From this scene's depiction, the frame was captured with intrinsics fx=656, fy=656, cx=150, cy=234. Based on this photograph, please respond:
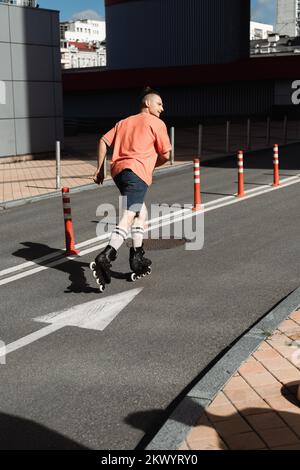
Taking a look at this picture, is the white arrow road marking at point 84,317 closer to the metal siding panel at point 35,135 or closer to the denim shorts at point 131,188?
the denim shorts at point 131,188

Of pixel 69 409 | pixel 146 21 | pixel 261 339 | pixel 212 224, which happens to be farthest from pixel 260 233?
pixel 146 21

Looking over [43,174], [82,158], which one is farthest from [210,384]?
[82,158]

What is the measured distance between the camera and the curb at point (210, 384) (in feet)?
12.1

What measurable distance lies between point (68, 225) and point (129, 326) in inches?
118

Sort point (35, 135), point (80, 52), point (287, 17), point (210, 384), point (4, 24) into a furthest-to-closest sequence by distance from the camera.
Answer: point (287, 17) < point (80, 52) < point (35, 135) < point (4, 24) < point (210, 384)

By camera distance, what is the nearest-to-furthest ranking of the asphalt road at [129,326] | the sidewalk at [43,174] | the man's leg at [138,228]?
the asphalt road at [129,326]
the man's leg at [138,228]
the sidewalk at [43,174]

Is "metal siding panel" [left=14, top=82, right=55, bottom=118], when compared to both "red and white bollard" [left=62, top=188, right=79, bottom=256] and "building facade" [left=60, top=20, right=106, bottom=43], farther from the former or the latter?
"building facade" [left=60, top=20, right=106, bottom=43]

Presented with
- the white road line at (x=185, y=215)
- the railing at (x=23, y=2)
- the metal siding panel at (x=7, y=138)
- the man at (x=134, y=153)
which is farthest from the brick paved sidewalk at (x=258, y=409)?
the railing at (x=23, y=2)

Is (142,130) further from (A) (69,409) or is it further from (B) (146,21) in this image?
(B) (146,21)

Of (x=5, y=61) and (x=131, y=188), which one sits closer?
(x=131, y=188)

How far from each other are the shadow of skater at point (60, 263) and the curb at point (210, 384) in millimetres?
2116

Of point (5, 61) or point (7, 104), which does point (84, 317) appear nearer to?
point (7, 104)

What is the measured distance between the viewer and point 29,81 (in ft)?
74.8

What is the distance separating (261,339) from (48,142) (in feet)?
64.5
